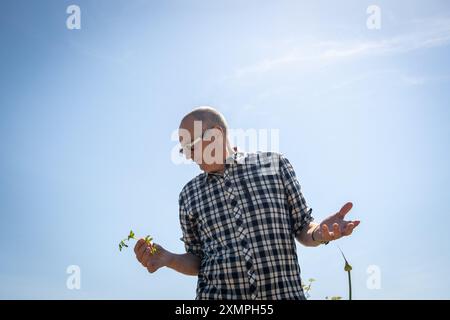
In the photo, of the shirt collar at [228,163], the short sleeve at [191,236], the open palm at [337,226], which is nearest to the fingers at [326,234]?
the open palm at [337,226]

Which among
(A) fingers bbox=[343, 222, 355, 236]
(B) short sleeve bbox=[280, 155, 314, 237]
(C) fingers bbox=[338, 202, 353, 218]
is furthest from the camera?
(B) short sleeve bbox=[280, 155, 314, 237]

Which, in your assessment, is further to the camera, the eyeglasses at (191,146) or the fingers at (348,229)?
the eyeglasses at (191,146)

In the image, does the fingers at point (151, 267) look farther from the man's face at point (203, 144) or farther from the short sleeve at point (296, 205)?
the short sleeve at point (296, 205)

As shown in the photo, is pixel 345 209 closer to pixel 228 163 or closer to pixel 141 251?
pixel 228 163

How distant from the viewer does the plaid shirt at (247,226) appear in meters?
4.37

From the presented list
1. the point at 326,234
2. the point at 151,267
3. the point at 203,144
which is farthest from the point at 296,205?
the point at 151,267

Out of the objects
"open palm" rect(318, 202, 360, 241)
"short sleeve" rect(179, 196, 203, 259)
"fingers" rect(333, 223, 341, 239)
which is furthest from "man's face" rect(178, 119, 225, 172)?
"fingers" rect(333, 223, 341, 239)

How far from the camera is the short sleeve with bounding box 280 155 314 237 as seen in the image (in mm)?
4770

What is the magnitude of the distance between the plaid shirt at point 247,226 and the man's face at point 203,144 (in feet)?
0.40

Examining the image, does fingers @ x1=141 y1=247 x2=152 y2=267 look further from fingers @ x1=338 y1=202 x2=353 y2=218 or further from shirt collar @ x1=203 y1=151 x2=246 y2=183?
fingers @ x1=338 y1=202 x2=353 y2=218
